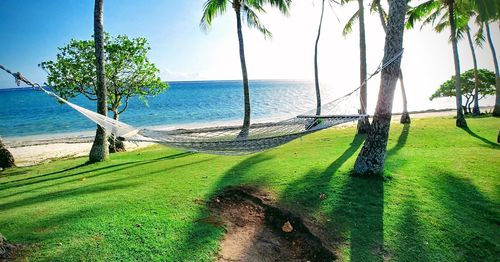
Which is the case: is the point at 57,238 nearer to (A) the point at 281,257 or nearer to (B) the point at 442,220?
(A) the point at 281,257

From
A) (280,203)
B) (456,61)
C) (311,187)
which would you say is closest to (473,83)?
(456,61)

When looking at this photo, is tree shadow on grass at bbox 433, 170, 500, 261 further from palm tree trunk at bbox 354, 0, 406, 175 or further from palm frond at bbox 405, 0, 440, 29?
palm frond at bbox 405, 0, 440, 29

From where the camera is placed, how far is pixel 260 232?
121 inches

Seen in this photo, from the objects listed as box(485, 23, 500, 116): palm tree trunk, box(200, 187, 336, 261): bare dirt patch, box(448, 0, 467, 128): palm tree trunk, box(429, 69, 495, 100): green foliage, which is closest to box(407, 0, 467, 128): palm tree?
box(448, 0, 467, 128): palm tree trunk

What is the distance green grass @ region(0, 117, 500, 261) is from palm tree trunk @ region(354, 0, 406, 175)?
257 mm

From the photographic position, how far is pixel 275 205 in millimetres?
3545

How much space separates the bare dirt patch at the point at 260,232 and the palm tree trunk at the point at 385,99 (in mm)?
1609

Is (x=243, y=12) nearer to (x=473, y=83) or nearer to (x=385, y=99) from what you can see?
(x=385, y=99)

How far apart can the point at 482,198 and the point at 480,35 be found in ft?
47.2

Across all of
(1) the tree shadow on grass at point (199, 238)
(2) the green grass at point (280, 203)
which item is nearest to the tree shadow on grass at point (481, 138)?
(2) the green grass at point (280, 203)

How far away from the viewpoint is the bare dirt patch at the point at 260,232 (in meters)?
2.70

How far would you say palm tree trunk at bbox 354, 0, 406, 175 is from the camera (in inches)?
151

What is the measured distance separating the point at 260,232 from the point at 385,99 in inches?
99.8

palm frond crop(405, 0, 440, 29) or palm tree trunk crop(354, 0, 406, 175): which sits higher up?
palm frond crop(405, 0, 440, 29)
